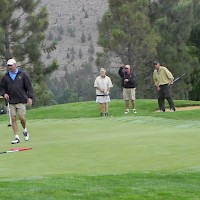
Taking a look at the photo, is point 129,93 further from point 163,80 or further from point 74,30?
point 74,30

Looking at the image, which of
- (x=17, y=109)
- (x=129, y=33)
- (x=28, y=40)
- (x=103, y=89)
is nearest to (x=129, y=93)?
(x=103, y=89)

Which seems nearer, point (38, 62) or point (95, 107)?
point (95, 107)

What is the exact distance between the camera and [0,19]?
148ft

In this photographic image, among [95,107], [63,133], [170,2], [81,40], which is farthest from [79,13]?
[63,133]

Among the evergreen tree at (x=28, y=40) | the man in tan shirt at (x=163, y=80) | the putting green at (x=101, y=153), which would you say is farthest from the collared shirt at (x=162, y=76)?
the evergreen tree at (x=28, y=40)

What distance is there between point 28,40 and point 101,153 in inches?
1469

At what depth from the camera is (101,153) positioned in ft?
30.1

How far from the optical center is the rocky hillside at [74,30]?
103875 mm

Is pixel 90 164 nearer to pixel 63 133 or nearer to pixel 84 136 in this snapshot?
pixel 84 136

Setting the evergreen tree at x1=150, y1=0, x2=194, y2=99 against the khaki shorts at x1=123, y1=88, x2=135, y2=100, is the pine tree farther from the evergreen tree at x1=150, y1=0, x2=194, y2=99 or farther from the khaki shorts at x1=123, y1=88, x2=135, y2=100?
the khaki shorts at x1=123, y1=88, x2=135, y2=100

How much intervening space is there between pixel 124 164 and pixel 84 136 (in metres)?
4.56

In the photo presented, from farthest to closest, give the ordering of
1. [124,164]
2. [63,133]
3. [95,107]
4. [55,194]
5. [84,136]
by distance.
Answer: [95,107] → [63,133] → [84,136] → [124,164] → [55,194]

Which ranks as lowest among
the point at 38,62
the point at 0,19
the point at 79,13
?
the point at 38,62

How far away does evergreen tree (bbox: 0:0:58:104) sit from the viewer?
45312mm
